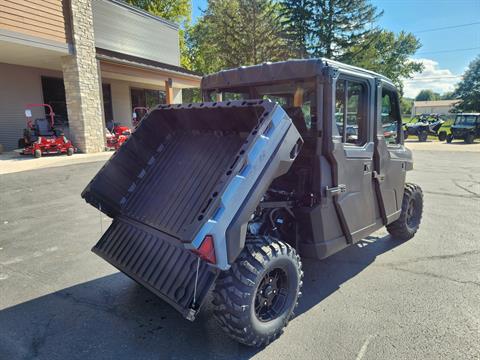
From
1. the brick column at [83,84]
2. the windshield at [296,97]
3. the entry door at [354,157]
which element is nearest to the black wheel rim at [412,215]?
the entry door at [354,157]

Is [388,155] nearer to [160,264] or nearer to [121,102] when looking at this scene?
[160,264]

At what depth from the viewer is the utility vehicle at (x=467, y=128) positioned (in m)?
21.4

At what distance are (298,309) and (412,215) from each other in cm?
286

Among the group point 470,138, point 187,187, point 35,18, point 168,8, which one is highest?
point 168,8

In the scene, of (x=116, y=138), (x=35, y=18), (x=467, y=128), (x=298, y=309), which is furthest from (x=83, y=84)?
(x=467, y=128)

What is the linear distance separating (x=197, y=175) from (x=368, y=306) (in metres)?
2.02

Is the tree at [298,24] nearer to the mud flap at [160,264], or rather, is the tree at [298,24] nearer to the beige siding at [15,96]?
the beige siding at [15,96]

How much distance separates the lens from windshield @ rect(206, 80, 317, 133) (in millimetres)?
3172

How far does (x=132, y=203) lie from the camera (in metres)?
3.42

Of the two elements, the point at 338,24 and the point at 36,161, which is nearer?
the point at 36,161

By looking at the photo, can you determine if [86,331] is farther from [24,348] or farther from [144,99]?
Result: [144,99]

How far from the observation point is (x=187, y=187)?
310cm

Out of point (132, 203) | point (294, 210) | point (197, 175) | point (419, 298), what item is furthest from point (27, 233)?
point (419, 298)

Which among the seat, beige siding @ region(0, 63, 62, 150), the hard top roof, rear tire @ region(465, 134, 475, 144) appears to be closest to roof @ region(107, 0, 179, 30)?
beige siding @ region(0, 63, 62, 150)
